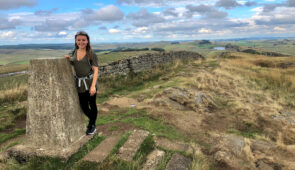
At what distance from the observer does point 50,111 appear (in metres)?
3.06

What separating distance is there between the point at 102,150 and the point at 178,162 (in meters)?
1.26

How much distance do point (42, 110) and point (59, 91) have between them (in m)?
0.43

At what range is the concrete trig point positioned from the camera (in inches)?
119

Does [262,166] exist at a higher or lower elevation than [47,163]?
lower

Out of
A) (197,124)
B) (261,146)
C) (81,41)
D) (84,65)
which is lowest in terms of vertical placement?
(261,146)

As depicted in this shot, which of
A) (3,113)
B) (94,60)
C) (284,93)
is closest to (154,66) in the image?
(284,93)

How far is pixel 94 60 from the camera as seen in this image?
342 centimetres

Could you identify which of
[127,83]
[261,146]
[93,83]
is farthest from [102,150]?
[127,83]

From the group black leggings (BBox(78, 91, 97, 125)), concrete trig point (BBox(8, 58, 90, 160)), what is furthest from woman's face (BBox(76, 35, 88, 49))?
black leggings (BBox(78, 91, 97, 125))

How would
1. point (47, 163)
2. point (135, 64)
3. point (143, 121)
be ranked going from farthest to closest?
point (135, 64), point (143, 121), point (47, 163)

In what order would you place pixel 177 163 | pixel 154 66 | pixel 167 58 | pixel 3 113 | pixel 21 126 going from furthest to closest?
pixel 167 58, pixel 154 66, pixel 3 113, pixel 21 126, pixel 177 163

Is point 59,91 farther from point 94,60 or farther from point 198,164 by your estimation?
point 198,164

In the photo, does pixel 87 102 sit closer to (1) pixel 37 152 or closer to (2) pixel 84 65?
(2) pixel 84 65

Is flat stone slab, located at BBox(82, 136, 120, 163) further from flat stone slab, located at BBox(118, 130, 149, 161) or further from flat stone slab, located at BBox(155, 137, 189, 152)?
flat stone slab, located at BBox(155, 137, 189, 152)
